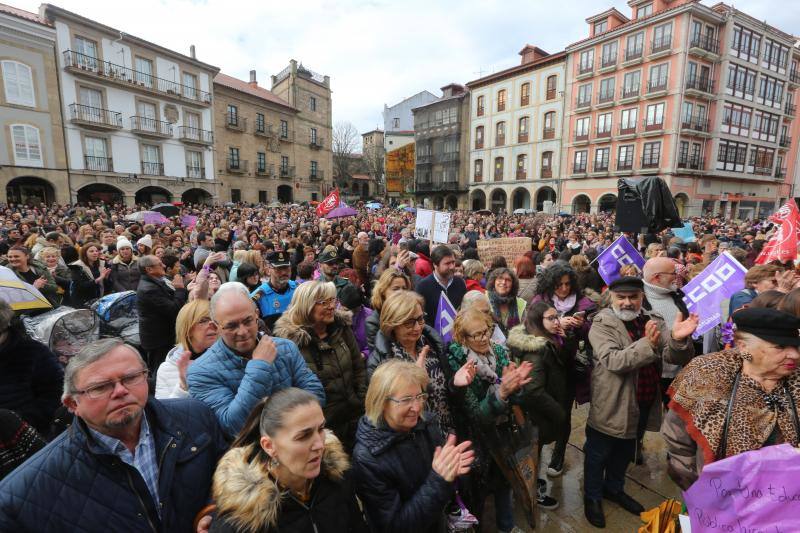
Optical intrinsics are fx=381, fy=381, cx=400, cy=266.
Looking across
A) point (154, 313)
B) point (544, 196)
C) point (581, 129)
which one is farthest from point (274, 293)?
point (544, 196)

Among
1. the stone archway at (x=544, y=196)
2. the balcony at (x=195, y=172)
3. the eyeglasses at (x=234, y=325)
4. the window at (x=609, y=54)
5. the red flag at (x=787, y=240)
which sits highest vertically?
the window at (x=609, y=54)

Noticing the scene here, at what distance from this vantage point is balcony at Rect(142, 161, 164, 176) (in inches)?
1050

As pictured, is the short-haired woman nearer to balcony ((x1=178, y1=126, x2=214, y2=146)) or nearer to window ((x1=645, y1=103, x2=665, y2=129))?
balcony ((x1=178, y1=126, x2=214, y2=146))

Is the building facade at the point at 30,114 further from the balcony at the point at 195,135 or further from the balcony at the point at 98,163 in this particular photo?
the balcony at the point at 195,135

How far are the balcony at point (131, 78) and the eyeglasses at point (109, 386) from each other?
29701 millimetres

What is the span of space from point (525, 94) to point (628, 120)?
9274 millimetres

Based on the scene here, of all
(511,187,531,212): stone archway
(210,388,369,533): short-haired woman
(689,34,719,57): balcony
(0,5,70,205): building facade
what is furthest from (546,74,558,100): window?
(210,388,369,533): short-haired woman

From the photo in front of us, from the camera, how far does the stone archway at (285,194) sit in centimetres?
3859

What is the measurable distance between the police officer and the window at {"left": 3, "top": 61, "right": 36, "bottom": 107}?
26378mm

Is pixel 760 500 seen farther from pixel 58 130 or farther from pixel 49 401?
pixel 58 130

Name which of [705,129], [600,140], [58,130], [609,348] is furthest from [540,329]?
[705,129]

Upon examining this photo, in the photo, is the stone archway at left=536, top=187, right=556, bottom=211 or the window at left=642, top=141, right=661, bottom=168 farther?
the stone archway at left=536, top=187, right=556, bottom=211

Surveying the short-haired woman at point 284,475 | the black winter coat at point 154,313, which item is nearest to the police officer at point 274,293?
the black winter coat at point 154,313

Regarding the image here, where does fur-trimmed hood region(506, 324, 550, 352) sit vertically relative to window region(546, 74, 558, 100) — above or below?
below
